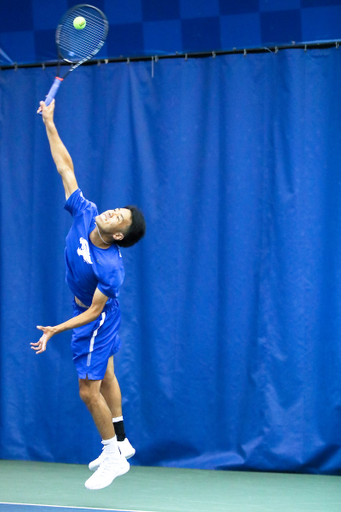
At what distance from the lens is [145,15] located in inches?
184

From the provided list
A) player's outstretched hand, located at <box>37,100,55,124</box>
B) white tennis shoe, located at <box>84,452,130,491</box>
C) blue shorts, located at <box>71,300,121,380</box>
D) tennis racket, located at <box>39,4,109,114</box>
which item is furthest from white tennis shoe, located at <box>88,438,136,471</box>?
tennis racket, located at <box>39,4,109,114</box>

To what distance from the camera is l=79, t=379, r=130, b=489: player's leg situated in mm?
3511

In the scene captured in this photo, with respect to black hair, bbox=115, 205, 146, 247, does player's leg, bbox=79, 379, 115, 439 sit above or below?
below

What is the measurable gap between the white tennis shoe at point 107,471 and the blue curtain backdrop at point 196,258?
3.60ft

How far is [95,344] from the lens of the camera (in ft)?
11.6

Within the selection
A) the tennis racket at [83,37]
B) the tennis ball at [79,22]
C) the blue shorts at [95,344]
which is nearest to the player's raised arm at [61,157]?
the tennis racket at [83,37]

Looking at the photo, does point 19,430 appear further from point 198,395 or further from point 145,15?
point 145,15

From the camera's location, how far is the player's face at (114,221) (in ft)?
11.1

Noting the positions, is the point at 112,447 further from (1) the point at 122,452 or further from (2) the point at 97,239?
(2) the point at 97,239

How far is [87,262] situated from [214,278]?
140 centimetres

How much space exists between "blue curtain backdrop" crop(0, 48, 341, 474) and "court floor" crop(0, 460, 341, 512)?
18 centimetres

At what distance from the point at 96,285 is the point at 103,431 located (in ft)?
2.61

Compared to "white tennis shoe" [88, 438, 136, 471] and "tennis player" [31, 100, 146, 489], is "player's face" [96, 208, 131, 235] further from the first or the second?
"white tennis shoe" [88, 438, 136, 471]

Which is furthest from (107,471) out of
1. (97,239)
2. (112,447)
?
(97,239)
